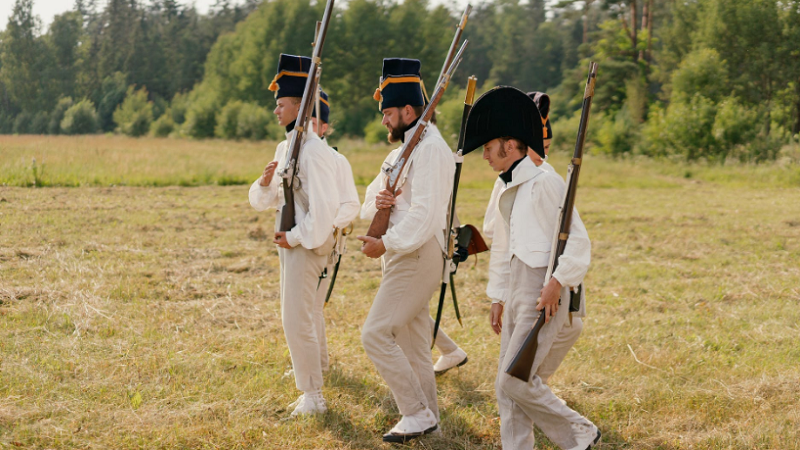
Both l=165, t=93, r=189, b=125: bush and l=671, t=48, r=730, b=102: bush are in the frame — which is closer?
l=671, t=48, r=730, b=102: bush

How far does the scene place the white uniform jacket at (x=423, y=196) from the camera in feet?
14.9

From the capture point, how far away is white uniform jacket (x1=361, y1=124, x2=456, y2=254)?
455 centimetres

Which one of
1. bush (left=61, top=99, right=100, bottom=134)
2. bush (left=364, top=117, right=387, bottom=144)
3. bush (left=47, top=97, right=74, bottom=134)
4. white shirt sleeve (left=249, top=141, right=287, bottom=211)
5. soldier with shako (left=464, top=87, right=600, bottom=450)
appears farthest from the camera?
bush (left=364, top=117, right=387, bottom=144)

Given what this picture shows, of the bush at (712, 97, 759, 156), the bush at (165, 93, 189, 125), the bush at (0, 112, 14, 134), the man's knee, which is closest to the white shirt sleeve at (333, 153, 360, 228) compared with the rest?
the man's knee

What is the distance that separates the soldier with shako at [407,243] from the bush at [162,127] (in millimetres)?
63565

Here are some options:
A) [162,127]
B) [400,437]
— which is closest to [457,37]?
[400,437]

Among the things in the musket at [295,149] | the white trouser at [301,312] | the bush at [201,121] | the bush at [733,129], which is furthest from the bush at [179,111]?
the white trouser at [301,312]

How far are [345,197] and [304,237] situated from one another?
636 mm

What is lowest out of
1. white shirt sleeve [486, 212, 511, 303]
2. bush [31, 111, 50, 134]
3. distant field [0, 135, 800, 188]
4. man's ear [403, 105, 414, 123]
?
distant field [0, 135, 800, 188]


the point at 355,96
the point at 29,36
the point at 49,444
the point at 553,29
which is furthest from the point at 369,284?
the point at 553,29

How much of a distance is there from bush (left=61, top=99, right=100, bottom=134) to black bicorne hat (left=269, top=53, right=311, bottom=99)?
108 ft

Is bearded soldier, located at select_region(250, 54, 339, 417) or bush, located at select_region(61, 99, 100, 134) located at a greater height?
bearded soldier, located at select_region(250, 54, 339, 417)

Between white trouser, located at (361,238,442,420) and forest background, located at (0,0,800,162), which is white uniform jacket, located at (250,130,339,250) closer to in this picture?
white trouser, located at (361,238,442,420)

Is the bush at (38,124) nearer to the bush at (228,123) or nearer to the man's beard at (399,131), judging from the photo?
the man's beard at (399,131)
